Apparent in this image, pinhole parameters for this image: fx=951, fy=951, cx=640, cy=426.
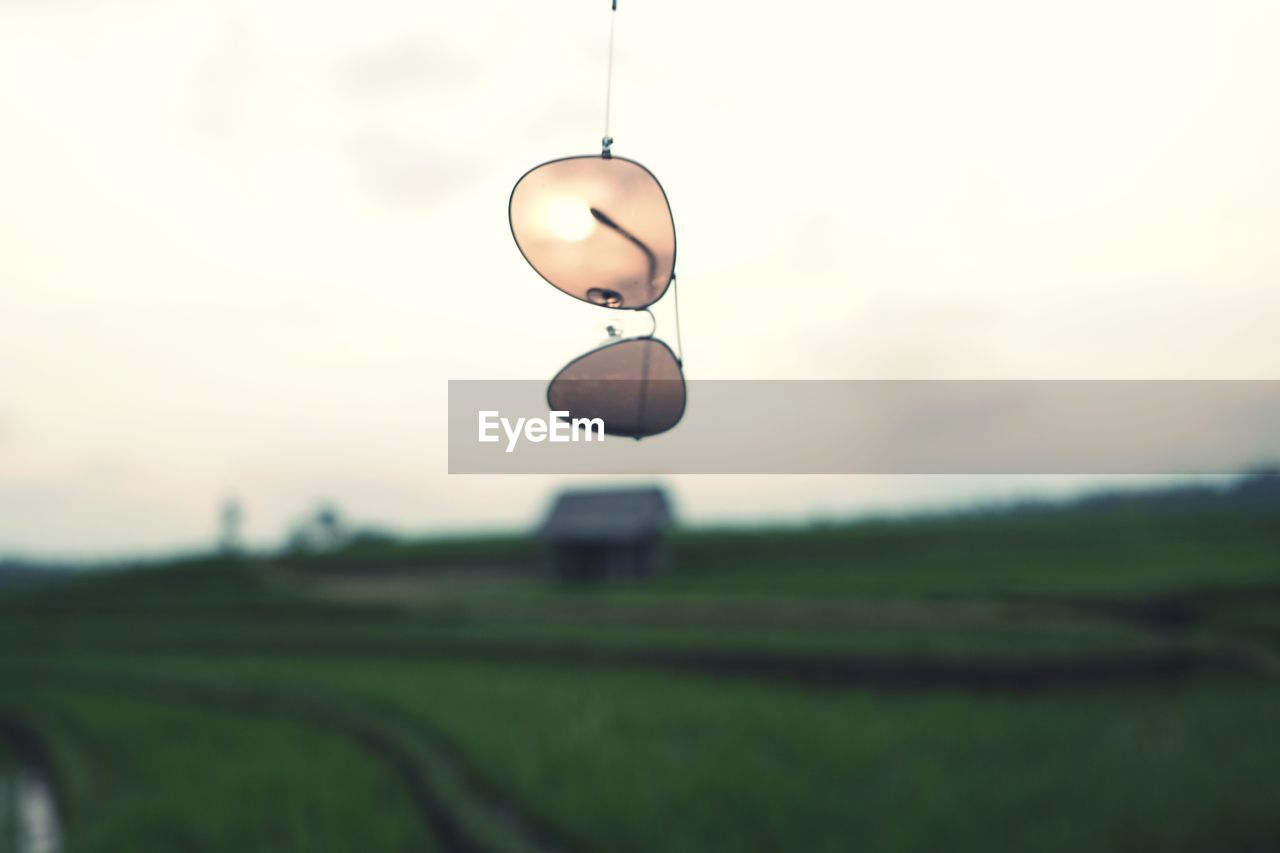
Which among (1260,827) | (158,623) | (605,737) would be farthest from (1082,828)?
(158,623)

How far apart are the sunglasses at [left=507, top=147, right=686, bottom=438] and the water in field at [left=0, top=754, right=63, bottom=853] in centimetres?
1325

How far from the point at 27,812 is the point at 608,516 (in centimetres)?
2743

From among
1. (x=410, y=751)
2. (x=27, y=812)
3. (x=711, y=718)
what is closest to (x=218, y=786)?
(x=410, y=751)

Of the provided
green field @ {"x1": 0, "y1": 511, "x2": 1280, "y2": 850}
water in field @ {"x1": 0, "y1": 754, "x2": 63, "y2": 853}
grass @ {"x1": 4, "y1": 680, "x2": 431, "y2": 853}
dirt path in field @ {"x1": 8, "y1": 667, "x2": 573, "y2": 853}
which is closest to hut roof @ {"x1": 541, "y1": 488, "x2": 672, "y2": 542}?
green field @ {"x1": 0, "y1": 511, "x2": 1280, "y2": 850}

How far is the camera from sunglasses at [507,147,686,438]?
222 centimetres

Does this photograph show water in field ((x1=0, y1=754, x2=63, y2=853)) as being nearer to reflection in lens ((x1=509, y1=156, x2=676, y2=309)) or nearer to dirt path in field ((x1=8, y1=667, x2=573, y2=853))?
dirt path in field ((x1=8, y1=667, x2=573, y2=853))

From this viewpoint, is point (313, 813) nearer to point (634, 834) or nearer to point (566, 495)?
point (634, 834)

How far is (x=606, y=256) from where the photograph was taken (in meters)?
2.29

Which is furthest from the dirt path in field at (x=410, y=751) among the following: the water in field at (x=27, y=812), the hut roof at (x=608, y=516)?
the hut roof at (x=608, y=516)

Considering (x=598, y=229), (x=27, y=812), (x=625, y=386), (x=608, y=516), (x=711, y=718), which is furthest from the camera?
(x=608, y=516)

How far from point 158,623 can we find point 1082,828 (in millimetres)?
34216

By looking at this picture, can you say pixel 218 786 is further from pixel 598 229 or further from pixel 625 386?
pixel 598 229

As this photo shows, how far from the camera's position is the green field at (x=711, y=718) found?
10773mm

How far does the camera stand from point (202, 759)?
15.2m
